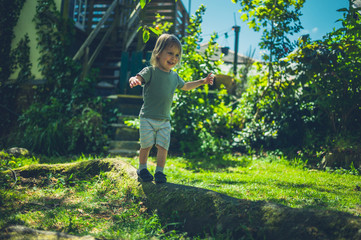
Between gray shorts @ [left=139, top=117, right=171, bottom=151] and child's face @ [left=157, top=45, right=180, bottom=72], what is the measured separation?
1.88ft

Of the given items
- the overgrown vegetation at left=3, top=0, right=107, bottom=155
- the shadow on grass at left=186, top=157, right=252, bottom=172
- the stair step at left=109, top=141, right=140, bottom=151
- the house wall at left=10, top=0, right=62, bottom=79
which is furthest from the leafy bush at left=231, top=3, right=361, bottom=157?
the house wall at left=10, top=0, right=62, bottom=79

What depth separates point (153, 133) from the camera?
2.71 m

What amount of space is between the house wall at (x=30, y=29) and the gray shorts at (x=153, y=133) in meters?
5.86

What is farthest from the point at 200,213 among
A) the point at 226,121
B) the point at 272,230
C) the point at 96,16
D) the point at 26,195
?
the point at 96,16

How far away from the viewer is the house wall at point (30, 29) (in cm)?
733

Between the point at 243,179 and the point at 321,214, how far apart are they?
81.0 inches

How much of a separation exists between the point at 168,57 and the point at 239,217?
1.67 metres

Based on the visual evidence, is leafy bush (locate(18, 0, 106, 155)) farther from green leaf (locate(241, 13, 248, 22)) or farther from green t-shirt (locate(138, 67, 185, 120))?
green leaf (locate(241, 13, 248, 22))

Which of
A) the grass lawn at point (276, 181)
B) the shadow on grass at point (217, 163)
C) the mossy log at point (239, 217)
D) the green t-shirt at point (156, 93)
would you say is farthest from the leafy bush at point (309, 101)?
the mossy log at point (239, 217)

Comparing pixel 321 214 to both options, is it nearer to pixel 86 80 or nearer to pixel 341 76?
pixel 341 76

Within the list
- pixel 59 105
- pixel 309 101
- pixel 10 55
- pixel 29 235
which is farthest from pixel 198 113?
pixel 10 55

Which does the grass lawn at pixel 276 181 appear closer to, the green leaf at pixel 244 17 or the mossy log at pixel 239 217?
the mossy log at pixel 239 217

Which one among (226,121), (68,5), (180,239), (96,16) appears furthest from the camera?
(96,16)

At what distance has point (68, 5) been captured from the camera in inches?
297
